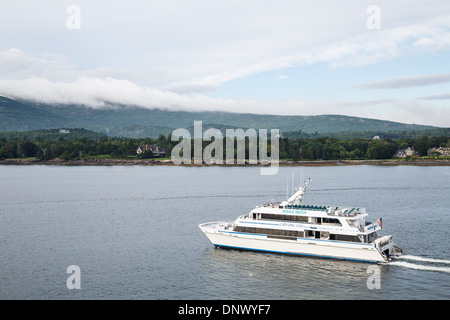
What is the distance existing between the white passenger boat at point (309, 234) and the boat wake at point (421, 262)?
89cm

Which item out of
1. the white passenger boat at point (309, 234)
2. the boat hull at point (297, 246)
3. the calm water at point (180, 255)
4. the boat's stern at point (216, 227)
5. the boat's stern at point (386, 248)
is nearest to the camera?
the calm water at point (180, 255)

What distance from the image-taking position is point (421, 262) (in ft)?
128

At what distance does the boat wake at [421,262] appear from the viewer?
123 ft

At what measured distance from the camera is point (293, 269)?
125ft

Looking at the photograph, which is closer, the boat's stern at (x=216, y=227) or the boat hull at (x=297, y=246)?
the boat hull at (x=297, y=246)

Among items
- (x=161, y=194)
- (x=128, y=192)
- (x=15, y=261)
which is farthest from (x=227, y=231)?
(x=128, y=192)

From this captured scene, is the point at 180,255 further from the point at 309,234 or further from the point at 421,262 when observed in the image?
the point at 421,262

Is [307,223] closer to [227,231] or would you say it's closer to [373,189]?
[227,231]

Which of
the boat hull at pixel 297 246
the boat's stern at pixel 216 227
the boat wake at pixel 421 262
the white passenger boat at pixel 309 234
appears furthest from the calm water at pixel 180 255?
the boat's stern at pixel 216 227

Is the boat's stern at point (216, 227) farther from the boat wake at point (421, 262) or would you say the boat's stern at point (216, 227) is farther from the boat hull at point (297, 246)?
the boat wake at point (421, 262)

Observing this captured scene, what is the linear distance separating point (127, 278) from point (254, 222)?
1292 centimetres

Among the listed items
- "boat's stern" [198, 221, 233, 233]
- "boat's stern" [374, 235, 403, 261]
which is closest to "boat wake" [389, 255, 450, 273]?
"boat's stern" [374, 235, 403, 261]

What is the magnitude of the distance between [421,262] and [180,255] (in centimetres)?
2167

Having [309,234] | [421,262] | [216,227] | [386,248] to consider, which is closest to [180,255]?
[216,227]
